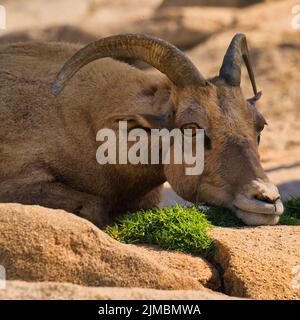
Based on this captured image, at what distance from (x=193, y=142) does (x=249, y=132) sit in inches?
23.9

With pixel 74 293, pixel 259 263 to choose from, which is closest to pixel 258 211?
pixel 259 263

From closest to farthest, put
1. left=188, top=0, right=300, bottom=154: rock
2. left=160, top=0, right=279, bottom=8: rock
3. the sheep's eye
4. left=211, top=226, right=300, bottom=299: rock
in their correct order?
1. left=211, top=226, right=300, bottom=299: rock
2. the sheep's eye
3. left=188, top=0, right=300, bottom=154: rock
4. left=160, top=0, right=279, bottom=8: rock

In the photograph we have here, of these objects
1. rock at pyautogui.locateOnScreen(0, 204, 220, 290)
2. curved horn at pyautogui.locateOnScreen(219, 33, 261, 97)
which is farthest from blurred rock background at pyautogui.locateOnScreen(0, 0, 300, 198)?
rock at pyautogui.locateOnScreen(0, 204, 220, 290)

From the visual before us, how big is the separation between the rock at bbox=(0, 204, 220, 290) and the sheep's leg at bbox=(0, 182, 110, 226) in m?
1.96

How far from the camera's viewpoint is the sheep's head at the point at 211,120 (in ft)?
28.9

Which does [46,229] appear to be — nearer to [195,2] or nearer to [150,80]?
[150,80]

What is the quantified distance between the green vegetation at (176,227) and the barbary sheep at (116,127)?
7.9 inches

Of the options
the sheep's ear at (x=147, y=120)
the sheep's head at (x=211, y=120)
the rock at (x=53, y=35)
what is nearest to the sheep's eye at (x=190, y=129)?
the sheep's head at (x=211, y=120)

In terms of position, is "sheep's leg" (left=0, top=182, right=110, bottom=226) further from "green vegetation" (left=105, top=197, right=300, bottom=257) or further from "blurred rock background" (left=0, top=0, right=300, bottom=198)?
"blurred rock background" (left=0, top=0, right=300, bottom=198)

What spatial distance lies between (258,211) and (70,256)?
235 cm

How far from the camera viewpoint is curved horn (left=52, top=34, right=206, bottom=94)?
926 centimetres

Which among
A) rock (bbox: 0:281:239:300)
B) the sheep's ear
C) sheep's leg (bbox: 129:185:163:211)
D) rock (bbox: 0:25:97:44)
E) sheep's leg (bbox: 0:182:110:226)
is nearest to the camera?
rock (bbox: 0:281:239:300)
